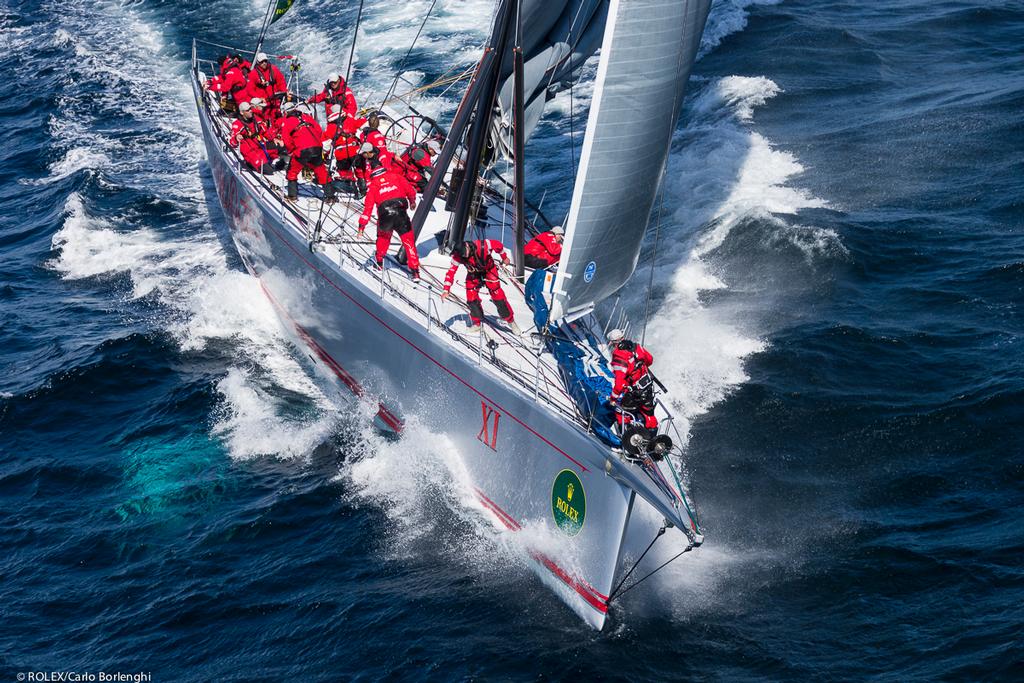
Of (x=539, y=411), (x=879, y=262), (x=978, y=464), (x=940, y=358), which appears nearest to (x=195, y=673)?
(x=539, y=411)

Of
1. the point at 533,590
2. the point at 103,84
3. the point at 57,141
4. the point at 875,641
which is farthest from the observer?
the point at 103,84

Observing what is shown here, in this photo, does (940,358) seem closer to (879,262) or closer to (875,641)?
(879,262)

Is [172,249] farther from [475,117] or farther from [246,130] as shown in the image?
[475,117]

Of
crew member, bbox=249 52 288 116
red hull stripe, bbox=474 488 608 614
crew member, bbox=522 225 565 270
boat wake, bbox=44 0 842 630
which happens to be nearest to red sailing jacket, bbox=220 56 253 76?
crew member, bbox=249 52 288 116

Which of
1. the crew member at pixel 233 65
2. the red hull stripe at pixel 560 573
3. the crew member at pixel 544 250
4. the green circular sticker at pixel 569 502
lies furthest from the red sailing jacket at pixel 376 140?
the green circular sticker at pixel 569 502

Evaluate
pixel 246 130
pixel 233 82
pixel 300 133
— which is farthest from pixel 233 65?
pixel 300 133

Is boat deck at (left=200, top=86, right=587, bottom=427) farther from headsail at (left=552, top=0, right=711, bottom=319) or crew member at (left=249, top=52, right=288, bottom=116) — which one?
crew member at (left=249, top=52, right=288, bottom=116)
